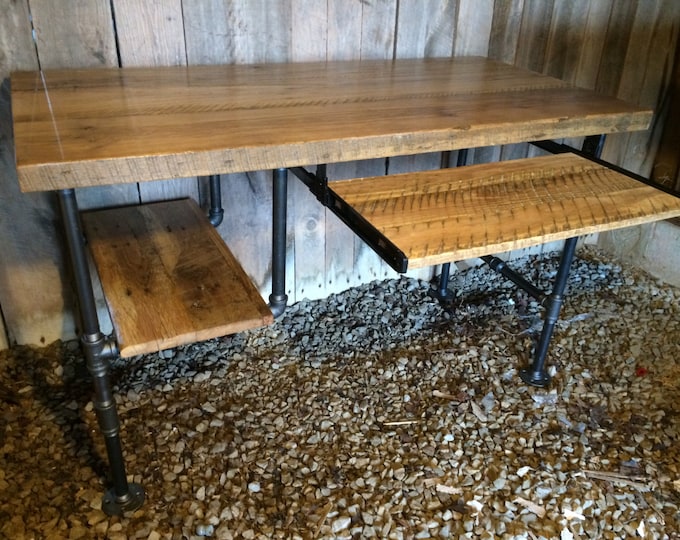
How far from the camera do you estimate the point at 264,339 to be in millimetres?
2125

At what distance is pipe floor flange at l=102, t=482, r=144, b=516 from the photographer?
4.83 feet

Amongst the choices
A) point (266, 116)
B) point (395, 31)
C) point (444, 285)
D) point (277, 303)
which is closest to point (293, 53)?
point (395, 31)

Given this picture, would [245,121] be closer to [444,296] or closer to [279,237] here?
[279,237]

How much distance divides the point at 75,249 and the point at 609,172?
1311mm

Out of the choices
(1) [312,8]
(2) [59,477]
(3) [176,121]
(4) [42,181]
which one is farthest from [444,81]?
(2) [59,477]

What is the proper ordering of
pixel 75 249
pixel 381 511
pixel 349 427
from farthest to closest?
1. pixel 349 427
2. pixel 381 511
3. pixel 75 249

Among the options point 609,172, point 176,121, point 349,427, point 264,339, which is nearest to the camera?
point 176,121

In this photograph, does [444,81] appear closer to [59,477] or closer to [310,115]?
[310,115]

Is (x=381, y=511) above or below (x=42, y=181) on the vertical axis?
below

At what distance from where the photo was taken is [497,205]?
1.42 m

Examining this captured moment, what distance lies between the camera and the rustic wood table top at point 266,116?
113 cm

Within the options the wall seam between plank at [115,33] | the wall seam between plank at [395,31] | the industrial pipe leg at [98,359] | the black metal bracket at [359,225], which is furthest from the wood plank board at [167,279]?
the wall seam between plank at [395,31]

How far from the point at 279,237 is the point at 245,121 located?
36 cm

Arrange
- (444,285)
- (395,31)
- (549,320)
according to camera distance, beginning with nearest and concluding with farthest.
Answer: (549,320) → (395,31) → (444,285)
